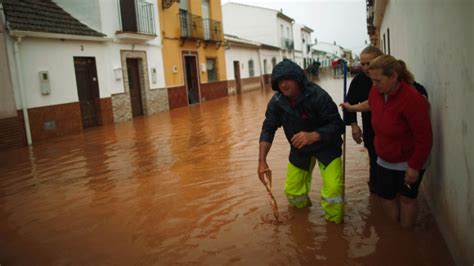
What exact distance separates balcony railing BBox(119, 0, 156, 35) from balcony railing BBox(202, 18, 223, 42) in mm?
5153

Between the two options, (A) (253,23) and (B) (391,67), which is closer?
(B) (391,67)

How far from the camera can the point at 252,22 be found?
38781 millimetres

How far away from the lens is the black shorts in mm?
3115

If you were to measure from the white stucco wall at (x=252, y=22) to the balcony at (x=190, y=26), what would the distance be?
61.4 feet

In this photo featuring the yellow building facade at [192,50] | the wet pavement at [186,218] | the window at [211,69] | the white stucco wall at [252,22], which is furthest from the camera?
the white stucco wall at [252,22]

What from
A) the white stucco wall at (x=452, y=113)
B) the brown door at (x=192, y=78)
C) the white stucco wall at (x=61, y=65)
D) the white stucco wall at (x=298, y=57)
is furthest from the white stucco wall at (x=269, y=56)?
the white stucco wall at (x=452, y=113)

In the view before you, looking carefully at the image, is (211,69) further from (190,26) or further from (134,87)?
(134,87)

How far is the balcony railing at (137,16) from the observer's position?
14.4 meters

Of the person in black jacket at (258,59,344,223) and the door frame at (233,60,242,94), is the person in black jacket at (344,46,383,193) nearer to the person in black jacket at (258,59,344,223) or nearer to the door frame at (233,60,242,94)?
the person in black jacket at (258,59,344,223)

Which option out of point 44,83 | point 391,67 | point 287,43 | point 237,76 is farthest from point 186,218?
point 287,43

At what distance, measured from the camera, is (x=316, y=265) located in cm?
289

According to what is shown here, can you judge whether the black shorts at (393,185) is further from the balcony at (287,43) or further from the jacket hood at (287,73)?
the balcony at (287,43)

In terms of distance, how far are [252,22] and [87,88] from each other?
28142mm

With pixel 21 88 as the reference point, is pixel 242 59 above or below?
above
